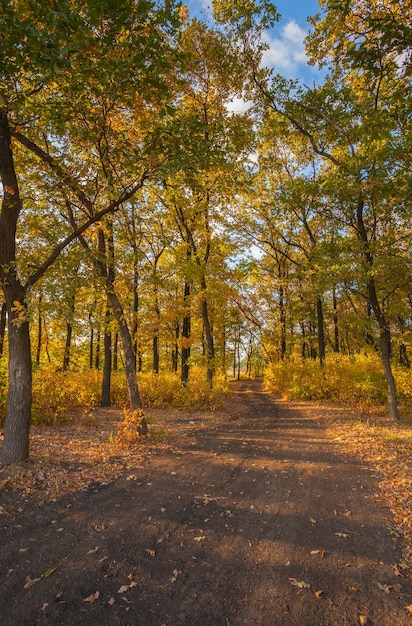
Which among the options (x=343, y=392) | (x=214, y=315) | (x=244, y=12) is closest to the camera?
(x=244, y=12)

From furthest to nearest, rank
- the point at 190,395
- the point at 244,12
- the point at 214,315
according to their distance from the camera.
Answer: the point at 214,315 → the point at 190,395 → the point at 244,12

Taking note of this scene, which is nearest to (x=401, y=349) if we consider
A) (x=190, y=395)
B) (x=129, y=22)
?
(x=190, y=395)

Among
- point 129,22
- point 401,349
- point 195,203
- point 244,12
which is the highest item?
point 244,12

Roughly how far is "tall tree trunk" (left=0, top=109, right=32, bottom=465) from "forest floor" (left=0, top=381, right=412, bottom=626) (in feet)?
1.62

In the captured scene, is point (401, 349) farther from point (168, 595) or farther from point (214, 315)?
point (168, 595)

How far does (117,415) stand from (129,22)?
1128 cm

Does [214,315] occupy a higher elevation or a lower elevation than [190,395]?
higher

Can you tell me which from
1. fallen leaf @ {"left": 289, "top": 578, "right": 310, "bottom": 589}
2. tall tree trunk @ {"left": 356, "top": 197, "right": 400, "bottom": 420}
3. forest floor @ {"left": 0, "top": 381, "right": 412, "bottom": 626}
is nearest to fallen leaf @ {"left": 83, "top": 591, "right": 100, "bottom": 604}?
forest floor @ {"left": 0, "top": 381, "right": 412, "bottom": 626}

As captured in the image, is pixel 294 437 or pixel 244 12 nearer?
pixel 294 437

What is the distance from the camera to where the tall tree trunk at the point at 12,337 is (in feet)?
20.0

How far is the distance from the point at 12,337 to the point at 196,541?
496 centimetres

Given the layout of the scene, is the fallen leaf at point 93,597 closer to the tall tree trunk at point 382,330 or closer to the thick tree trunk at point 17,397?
the thick tree trunk at point 17,397

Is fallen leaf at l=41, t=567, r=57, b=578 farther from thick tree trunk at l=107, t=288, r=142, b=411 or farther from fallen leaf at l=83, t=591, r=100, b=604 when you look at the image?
thick tree trunk at l=107, t=288, r=142, b=411

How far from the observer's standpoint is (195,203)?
14719 millimetres
